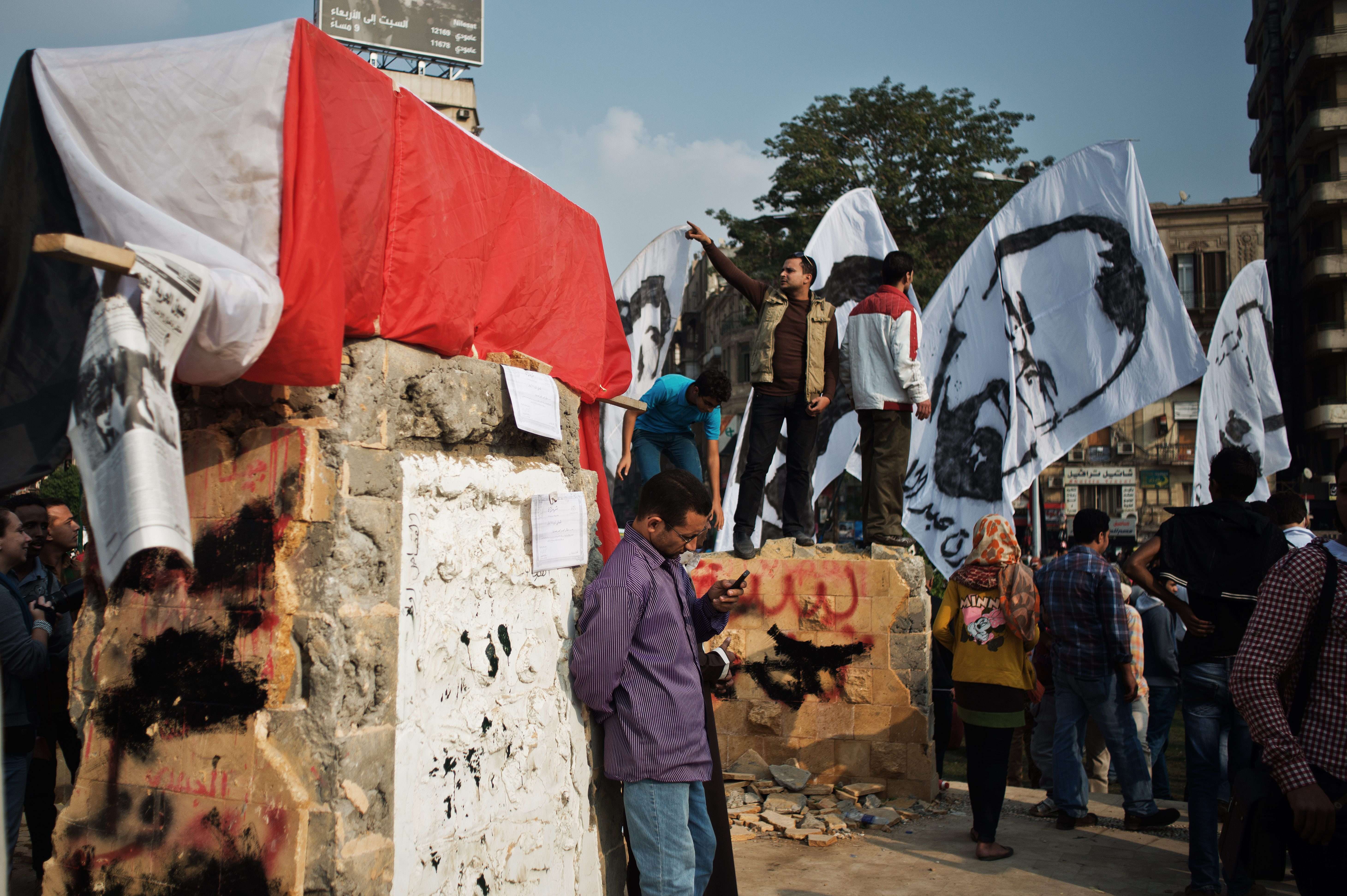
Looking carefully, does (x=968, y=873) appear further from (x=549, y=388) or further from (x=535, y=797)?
(x=549, y=388)

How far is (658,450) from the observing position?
6.39m

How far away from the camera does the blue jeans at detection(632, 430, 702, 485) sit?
632 cm

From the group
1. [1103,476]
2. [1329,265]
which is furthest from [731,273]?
[1103,476]

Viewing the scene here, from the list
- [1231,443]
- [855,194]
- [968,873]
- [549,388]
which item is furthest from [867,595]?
[1231,443]

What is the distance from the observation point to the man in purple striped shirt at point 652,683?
130 inches

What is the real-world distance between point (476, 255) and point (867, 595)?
396 cm

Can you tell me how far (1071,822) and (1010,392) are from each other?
410cm

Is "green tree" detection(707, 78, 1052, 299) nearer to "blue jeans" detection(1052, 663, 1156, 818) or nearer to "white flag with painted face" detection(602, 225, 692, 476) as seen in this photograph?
"white flag with painted face" detection(602, 225, 692, 476)

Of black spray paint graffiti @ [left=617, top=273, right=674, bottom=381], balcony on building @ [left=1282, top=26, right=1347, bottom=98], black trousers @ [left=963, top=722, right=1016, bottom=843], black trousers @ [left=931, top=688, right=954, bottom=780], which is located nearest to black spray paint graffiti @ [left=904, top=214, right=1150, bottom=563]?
black trousers @ [left=931, top=688, right=954, bottom=780]

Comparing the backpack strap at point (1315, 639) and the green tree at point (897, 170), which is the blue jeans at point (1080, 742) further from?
the green tree at point (897, 170)

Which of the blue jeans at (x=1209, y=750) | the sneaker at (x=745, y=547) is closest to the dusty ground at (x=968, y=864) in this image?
the blue jeans at (x=1209, y=750)

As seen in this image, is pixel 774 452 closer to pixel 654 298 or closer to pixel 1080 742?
pixel 1080 742

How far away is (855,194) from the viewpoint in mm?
10594

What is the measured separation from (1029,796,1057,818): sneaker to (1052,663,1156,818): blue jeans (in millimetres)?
280
